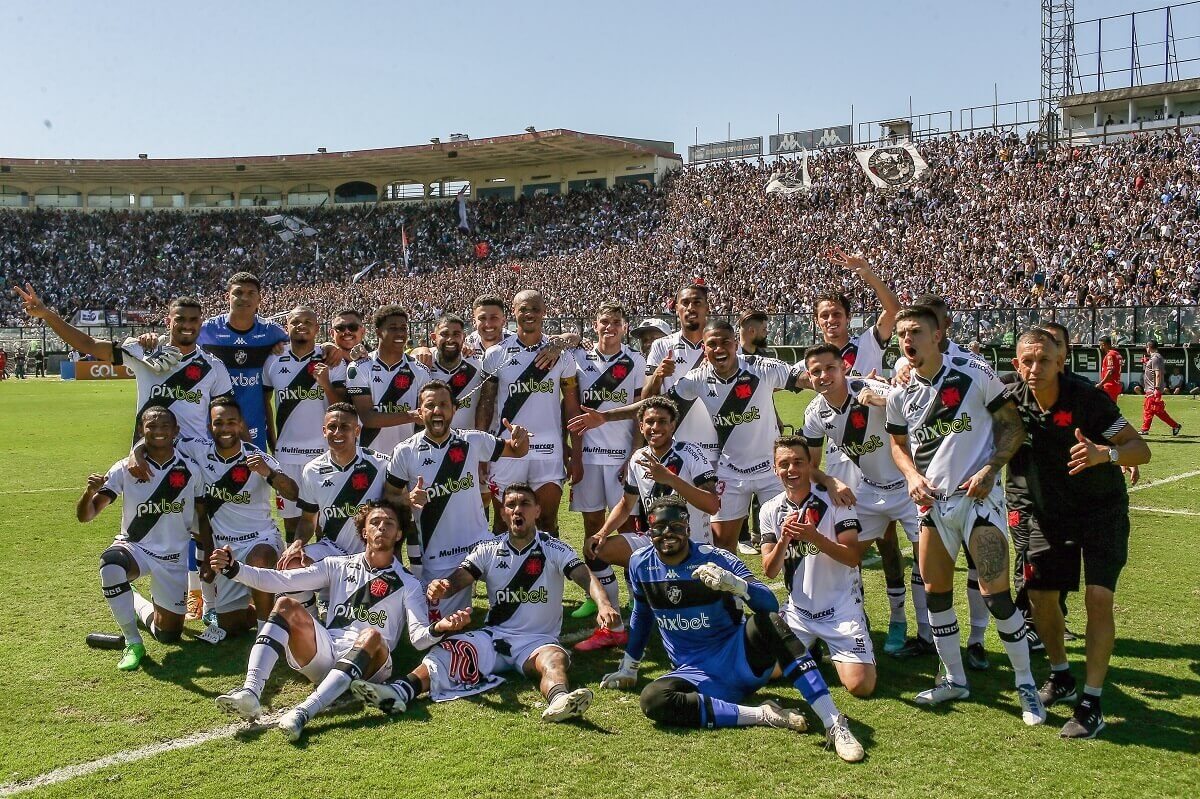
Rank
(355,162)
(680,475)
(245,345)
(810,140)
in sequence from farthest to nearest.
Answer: (355,162), (810,140), (245,345), (680,475)

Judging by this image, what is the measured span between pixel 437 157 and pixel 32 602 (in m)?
55.9

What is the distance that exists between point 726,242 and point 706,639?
40.2 meters

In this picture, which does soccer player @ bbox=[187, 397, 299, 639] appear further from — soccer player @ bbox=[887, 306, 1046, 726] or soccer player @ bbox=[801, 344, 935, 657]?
soccer player @ bbox=[887, 306, 1046, 726]

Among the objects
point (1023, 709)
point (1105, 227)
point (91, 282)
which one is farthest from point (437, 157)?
point (1023, 709)

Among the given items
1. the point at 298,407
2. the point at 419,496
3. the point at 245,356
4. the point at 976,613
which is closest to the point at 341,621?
the point at 419,496

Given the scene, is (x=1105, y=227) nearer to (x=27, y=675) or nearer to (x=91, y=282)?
(x=27, y=675)

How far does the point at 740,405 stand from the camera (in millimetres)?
7680

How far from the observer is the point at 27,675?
630 centimetres

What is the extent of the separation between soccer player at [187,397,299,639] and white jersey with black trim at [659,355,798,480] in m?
3.19

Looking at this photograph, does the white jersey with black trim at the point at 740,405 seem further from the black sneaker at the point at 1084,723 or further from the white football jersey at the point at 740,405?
the black sneaker at the point at 1084,723

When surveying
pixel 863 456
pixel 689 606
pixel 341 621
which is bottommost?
pixel 341 621

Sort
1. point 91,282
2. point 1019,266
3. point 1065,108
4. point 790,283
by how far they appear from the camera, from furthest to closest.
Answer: point 91,282
point 1065,108
point 790,283
point 1019,266

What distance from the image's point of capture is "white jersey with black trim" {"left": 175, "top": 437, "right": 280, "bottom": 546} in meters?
7.45

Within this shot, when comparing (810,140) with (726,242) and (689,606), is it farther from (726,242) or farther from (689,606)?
(689,606)
